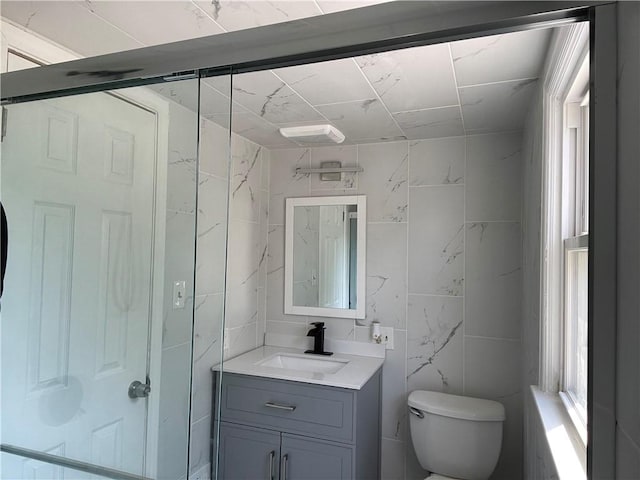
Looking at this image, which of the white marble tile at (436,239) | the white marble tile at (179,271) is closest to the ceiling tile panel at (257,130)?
the white marble tile at (436,239)

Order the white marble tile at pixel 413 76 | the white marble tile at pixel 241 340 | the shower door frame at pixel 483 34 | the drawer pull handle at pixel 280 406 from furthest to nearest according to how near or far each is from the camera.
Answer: the white marble tile at pixel 241 340 → the drawer pull handle at pixel 280 406 → the white marble tile at pixel 413 76 → the shower door frame at pixel 483 34

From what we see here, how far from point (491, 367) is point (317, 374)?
3.13 feet

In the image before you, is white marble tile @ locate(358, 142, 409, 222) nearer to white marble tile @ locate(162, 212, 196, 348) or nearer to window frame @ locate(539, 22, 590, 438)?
window frame @ locate(539, 22, 590, 438)

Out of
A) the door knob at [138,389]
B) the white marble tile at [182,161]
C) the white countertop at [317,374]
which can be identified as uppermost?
the white marble tile at [182,161]

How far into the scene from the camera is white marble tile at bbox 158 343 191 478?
3.36 feet

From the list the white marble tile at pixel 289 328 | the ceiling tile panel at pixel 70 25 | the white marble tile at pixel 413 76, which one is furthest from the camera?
the white marble tile at pixel 289 328

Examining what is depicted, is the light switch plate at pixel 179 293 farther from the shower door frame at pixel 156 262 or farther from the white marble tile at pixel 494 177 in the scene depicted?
the white marble tile at pixel 494 177

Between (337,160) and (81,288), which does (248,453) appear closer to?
(81,288)

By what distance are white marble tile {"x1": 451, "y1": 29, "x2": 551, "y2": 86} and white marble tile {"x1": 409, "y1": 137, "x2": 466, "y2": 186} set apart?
0.77m

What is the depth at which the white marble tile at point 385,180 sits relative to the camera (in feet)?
8.27

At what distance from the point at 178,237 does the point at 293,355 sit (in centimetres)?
167

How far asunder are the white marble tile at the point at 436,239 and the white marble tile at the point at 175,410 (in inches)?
66.2

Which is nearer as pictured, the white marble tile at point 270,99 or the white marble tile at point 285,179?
the white marble tile at point 270,99

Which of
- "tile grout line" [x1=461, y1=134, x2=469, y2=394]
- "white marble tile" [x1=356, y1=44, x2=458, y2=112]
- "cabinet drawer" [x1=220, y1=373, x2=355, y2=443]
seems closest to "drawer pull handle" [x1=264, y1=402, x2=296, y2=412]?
"cabinet drawer" [x1=220, y1=373, x2=355, y2=443]
